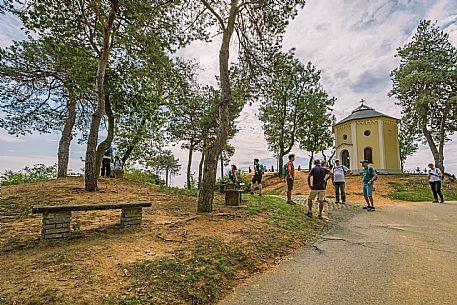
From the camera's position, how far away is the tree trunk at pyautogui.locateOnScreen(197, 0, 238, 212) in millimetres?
6930

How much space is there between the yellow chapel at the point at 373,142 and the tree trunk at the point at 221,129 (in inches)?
893

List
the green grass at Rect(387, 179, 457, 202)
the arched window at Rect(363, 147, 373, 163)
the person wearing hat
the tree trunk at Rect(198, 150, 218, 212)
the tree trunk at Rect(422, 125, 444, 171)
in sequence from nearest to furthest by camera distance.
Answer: the tree trunk at Rect(198, 150, 218, 212)
the person wearing hat
the green grass at Rect(387, 179, 457, 202)
the tree trunk at Rect(422, 125, 444, 171)
the arched window at Rect(363, 147, 373, 163)

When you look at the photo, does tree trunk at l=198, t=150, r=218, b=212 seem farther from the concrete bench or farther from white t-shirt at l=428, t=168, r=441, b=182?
white t-shirt at l=428, t=168, r=441, b=182

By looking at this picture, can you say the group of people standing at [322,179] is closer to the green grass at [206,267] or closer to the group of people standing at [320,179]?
the group of people standing at [320,179]

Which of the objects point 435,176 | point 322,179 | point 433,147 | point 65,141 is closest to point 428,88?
point 433,147

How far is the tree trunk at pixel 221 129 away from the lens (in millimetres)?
6930

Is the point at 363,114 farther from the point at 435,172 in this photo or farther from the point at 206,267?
the point at 206,267

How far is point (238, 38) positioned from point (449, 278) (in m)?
8.83

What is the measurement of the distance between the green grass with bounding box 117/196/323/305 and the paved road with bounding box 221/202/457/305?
269mm

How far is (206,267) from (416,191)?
19.5 meters

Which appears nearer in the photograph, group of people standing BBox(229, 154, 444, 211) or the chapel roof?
group of people standing BBox(229, 154, 444, 211)

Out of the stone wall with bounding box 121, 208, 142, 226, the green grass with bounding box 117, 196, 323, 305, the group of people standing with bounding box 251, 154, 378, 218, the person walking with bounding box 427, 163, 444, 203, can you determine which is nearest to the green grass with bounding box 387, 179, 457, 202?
the person walking with bounding box 427, 163, 444, 203

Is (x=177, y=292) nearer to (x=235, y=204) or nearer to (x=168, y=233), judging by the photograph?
(x=168, y=233)

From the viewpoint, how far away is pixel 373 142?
25.7 meters
